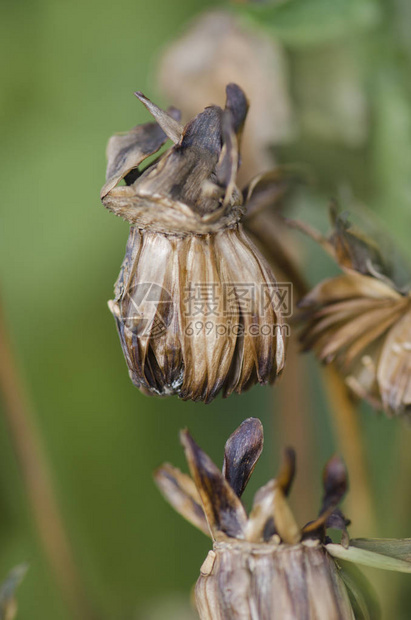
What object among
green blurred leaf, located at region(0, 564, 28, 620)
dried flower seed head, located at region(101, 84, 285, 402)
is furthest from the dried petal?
green blurred leaf, located at region(0, 564, 28, 620)

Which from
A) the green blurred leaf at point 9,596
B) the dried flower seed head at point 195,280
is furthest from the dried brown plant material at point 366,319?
the green blurred leaf at point 9,596

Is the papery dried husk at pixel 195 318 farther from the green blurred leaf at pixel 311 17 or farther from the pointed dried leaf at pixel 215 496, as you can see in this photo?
the green blurred leaf at pixel 311 17

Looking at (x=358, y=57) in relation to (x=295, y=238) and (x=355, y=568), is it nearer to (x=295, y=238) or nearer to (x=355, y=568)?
(x=295, y=238)

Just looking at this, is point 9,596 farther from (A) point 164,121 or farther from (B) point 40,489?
(A) point 164,121

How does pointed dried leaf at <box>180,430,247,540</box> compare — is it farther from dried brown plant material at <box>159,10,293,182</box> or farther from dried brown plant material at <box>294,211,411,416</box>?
dried brown plant material at <box>159,10,293,182</box>

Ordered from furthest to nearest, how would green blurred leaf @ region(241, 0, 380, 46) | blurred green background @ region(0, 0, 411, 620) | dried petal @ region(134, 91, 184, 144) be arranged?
blurred green background @ region(0, 0, 411, 620)
green blurred leaf @ region(241, 0, 380, 46)
dried petal @ region(134, 91, 184, 144)

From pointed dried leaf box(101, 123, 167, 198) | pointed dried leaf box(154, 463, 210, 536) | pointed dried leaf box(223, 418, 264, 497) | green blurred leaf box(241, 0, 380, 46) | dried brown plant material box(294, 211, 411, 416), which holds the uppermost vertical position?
green blurred leaf box(241, 0, 380, 46)

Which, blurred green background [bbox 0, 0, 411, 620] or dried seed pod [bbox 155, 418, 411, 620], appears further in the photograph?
blurred green background [bbox 0, 0, 411, 620]

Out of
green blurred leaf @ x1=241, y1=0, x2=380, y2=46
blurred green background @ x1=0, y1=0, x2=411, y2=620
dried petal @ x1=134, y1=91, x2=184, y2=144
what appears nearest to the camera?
dried petal @ x1=134, y1=91, x2=184, y2=144

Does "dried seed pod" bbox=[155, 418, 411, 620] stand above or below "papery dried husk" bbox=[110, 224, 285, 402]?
below

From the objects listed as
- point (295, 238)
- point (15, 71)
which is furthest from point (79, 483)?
point (15, 71)
